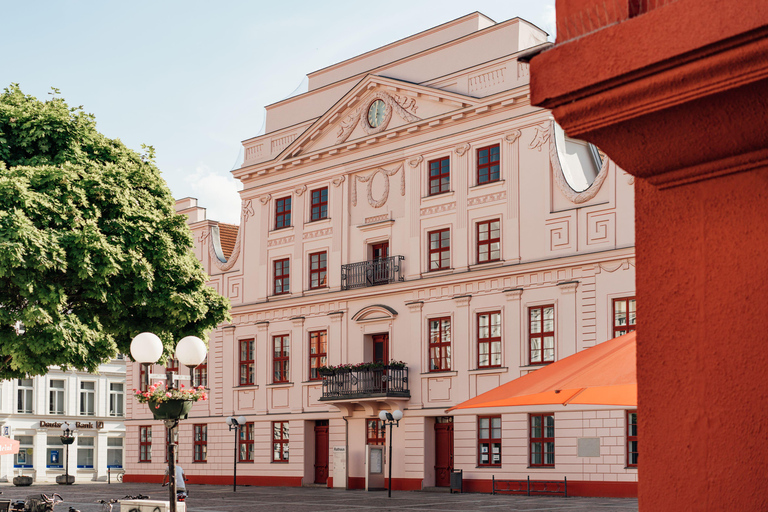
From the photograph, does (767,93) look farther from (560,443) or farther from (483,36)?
(483,36)

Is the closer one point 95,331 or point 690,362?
point 690,362

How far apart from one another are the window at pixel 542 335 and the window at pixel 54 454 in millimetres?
40169

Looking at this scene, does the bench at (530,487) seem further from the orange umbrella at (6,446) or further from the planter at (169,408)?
the planter at (169,408)

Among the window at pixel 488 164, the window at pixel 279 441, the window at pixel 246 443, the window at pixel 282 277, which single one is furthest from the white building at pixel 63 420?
the window at pixel 488 164

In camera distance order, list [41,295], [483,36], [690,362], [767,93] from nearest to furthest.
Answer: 1. [767,93]
2. [690,362]
3. [41,295]
4. [483,36]

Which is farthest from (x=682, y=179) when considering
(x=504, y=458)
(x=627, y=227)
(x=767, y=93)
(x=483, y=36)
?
(x=483, y=36)

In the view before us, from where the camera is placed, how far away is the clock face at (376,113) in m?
36.6

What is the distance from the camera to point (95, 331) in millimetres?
21750

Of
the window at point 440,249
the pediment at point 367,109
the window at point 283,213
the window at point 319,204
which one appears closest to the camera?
the window at point 440,249

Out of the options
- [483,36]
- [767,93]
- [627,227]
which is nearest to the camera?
[767,93]

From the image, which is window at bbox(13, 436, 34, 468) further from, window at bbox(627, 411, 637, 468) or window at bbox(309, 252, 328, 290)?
window at bbox(627, 411, 637, 468)

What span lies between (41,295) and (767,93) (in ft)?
65.6

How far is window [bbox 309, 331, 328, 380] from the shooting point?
37875mm

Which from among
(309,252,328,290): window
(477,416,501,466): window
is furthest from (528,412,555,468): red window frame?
(309,252,328,290): window
